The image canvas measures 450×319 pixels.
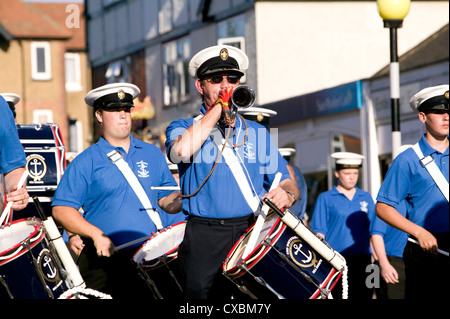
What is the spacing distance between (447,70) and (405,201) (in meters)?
11.4

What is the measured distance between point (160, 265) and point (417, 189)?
187 cm

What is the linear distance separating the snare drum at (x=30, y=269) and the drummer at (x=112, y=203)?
2.18 feet

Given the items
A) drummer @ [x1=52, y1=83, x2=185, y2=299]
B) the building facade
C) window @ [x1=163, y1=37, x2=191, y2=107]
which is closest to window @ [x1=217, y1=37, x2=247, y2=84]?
window @ [x1=163, y1=37, x2=191, y2=107]

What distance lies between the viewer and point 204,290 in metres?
5.69

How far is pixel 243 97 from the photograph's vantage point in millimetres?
5426

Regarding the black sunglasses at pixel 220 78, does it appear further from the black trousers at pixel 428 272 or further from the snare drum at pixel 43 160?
the snare drum at pixel 43 160

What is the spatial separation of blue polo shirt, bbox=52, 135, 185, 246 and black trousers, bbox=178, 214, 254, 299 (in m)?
1.28

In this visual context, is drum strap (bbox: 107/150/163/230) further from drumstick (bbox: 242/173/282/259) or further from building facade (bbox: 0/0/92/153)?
building facade (bbox: 0/0/92/153)

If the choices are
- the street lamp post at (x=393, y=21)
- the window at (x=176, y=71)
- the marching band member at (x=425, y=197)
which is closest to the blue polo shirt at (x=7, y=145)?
the marching band member at (x=425, y=197)

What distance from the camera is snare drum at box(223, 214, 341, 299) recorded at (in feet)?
17.7

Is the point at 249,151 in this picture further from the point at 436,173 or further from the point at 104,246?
the point at 436,173

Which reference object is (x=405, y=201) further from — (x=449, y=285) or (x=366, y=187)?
(x=366, y=187)
